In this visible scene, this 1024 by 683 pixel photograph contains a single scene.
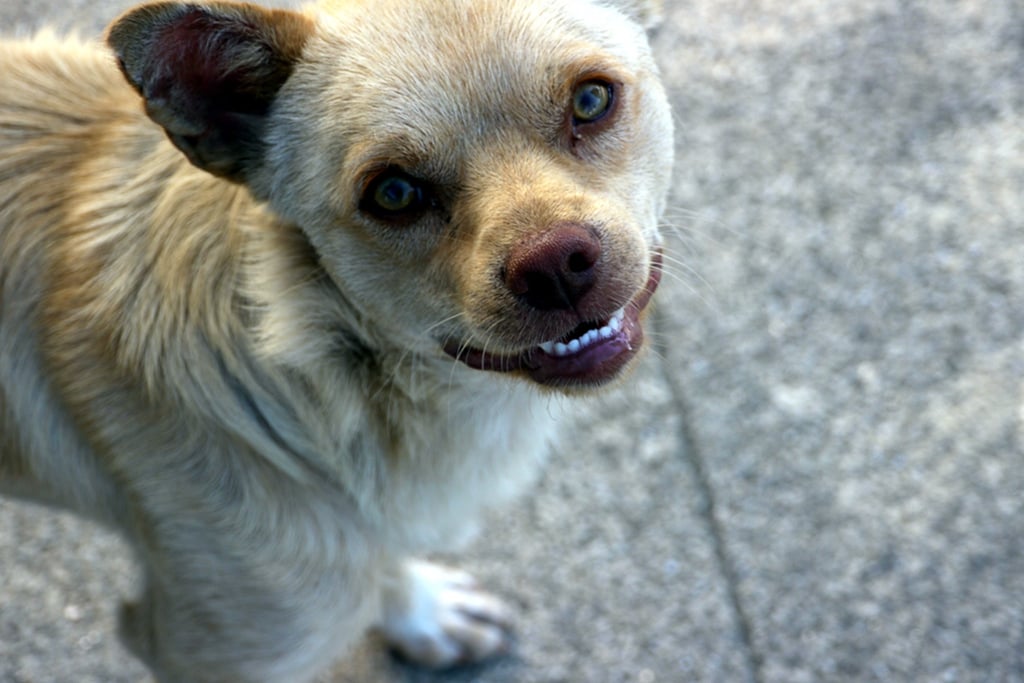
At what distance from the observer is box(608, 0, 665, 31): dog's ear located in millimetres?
2334

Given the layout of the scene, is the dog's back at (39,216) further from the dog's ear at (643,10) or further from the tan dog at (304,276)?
the dog's ear at (643,10)

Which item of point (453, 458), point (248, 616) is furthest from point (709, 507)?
point (248, 616)

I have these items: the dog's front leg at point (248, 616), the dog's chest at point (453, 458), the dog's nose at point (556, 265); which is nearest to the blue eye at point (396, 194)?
the dog's nose at point (556, 265)

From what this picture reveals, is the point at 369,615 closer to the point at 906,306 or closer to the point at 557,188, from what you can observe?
the point at 557,188

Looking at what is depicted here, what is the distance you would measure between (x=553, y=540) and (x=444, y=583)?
394 mm

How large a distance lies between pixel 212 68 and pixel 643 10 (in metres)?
1.00

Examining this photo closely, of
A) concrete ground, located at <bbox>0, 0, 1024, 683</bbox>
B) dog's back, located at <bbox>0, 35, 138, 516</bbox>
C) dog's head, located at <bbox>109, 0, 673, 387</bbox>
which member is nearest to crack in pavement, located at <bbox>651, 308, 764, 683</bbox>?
concrete ground, located at <bbox>0, 0, 1024, 683</bbox>

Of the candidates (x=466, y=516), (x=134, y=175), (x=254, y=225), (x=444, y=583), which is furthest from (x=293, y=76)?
(x=444, y=583)

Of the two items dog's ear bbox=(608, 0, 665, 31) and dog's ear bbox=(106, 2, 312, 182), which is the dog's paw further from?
dog's ear bbox=(608, 0, 665, 31)

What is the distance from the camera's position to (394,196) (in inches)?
81.9

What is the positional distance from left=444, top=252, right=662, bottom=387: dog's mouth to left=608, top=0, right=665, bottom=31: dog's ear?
634 millimetres

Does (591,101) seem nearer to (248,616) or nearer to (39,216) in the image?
(39,216)

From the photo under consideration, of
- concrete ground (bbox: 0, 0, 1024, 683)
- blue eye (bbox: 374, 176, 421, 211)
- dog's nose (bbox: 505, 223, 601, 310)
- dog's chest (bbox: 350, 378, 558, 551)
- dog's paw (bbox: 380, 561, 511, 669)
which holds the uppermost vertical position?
blue eye (bbox: 374, 176, 421, 211)

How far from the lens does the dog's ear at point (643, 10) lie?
91.9 inches
